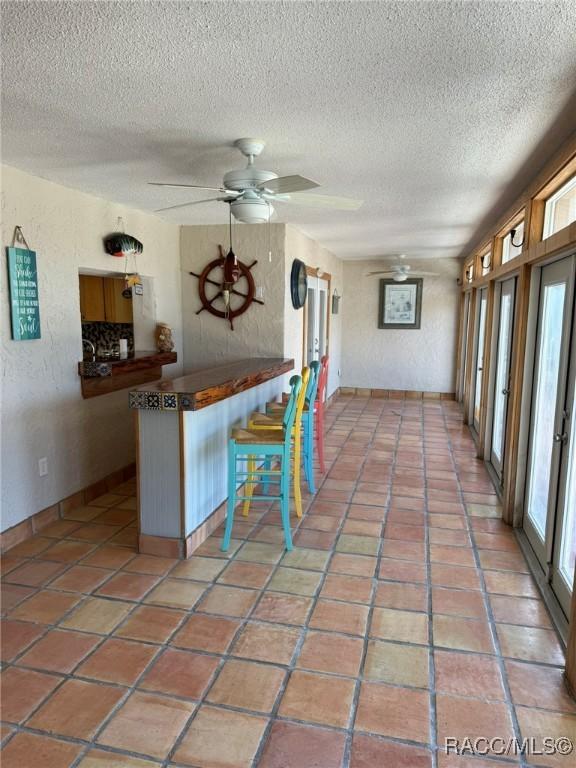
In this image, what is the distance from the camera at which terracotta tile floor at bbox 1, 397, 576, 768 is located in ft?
5.52

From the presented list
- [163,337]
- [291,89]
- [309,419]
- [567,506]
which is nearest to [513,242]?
[309,419]

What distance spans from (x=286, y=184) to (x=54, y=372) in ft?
6.61

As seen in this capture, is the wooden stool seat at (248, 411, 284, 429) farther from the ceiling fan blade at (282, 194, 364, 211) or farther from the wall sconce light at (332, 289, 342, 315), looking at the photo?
the wall sconce light at (332, 289, 342, 315)

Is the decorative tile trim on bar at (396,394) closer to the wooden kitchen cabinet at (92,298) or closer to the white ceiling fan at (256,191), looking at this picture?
the wooden kitchen cabinet at (92,298)

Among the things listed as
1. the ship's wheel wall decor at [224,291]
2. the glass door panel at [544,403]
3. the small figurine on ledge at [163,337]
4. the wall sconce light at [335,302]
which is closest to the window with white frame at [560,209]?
the glass door panel at [544,403]

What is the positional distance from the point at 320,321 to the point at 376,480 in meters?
→ 3.09

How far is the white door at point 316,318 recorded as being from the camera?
6039 millimetres

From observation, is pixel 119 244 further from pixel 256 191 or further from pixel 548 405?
pixel 548 405

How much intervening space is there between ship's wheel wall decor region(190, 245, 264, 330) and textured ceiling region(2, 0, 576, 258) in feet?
4.96

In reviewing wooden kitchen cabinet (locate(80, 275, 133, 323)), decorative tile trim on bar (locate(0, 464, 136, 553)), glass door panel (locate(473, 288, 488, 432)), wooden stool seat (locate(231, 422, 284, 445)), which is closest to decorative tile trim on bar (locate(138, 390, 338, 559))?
wooden stool seat (locate(231, 422, 284, 445))

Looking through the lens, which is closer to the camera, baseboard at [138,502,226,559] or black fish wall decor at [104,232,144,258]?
baseboard at [138,502,226,559]

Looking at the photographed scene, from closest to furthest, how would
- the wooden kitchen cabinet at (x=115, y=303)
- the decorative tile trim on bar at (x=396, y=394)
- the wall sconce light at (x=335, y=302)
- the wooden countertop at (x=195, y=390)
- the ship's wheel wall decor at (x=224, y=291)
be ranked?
the wooden countertop at (x=195, y=390) → the ship's wheel wall decor at (x=224, y=291) → the wooden kitchen cabinet at (x=115, y=303) → the wall sconce light at (x=335, y=302) → the decorative tile trim on bar at (x=396, y=394)

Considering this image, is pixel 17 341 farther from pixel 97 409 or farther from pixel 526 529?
pixel 526 529

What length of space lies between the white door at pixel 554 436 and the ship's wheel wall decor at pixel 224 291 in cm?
260
